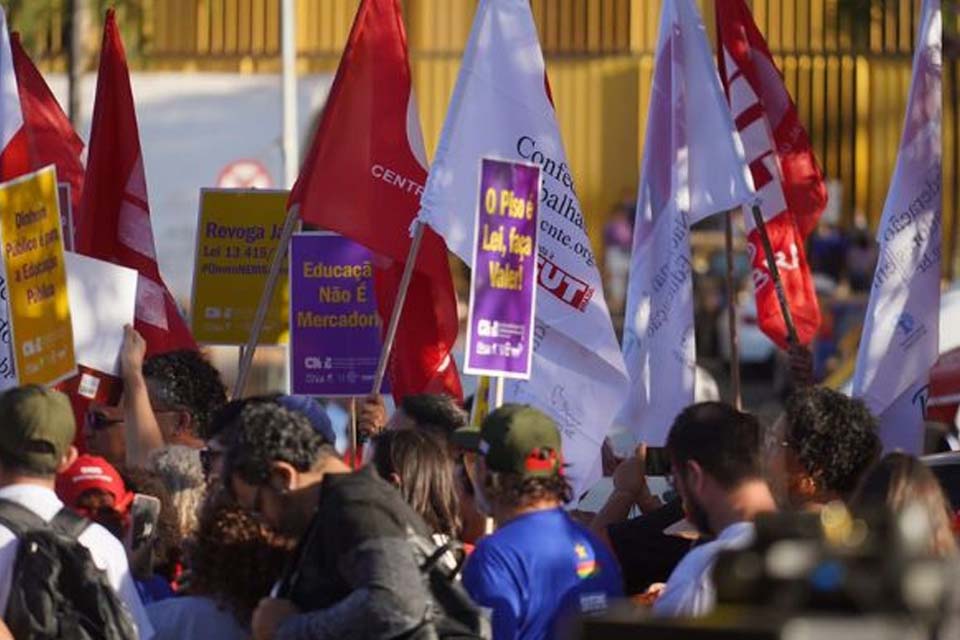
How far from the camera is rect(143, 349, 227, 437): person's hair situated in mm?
8148

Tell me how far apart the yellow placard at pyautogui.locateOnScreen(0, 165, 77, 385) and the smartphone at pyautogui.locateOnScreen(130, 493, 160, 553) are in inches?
64.8

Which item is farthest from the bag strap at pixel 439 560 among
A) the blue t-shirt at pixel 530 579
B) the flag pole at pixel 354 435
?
the flag pole at pixel 354 435

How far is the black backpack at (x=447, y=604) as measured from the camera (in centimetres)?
519

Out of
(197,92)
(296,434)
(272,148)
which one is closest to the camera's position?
(296,434)

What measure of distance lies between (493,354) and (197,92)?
57.2 feet

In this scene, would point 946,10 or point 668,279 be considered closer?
point 668,279

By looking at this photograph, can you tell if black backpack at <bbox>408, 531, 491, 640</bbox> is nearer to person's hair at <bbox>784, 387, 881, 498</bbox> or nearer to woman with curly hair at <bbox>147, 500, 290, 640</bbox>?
woman with curly hair at <bbox>147, 500, 290, 640</bbox>

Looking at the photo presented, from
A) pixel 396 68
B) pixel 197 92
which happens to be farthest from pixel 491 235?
pixel 197 92

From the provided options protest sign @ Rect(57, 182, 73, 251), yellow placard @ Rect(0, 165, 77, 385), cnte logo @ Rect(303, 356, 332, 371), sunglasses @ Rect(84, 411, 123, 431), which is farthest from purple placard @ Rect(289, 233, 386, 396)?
yellow placard @ Rect(0, 165, 77, 385)

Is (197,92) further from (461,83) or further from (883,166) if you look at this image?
(461,83)

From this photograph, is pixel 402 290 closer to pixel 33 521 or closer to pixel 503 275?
pixel 503 275

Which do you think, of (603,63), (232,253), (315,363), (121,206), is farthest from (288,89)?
(315,363)

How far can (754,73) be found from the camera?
996cm

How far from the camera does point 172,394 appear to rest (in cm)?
816
